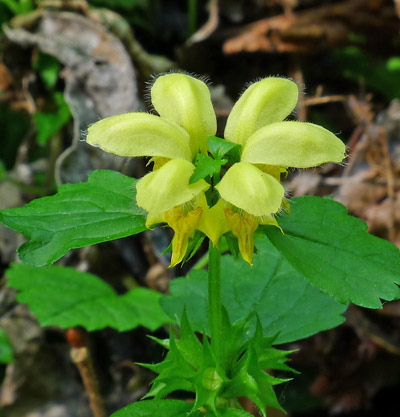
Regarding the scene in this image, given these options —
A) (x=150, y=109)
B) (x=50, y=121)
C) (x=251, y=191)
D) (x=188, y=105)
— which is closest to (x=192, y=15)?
(x=50, y=121)

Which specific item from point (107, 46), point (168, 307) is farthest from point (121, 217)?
point (107, 46)

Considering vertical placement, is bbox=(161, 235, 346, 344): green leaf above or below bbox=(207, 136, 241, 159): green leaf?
below

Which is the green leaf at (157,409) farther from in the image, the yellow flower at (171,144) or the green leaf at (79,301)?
the green leaf at (79,301)

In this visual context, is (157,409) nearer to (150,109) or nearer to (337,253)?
(337,253)

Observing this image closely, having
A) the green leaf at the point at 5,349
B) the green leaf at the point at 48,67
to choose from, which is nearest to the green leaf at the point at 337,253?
the green leaf at the point at 5,349

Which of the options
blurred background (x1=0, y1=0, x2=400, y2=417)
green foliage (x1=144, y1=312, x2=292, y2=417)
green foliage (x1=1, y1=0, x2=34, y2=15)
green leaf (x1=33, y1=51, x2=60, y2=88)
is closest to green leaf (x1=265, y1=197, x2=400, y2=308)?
green foliage (x1=144, y1=312, x2=292, y2=417)

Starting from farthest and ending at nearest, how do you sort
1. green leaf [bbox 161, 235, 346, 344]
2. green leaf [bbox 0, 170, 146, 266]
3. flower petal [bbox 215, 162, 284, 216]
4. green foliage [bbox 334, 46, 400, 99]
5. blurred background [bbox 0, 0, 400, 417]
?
green foliage [bbox 334, 46, 400, 99] < blurred background [bbox 0, 0, 400, 417] < green leaf [bbox 161, 235, 346, 344] < green leaf [bbox 0, 170, 146, 266] < flower petal [bbox 215, 162, 284, 216]

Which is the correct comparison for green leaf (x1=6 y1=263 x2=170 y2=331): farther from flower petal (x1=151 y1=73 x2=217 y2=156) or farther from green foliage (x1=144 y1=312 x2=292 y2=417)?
flower petal (x1=151 y1=73 x2=217 y2=156)
